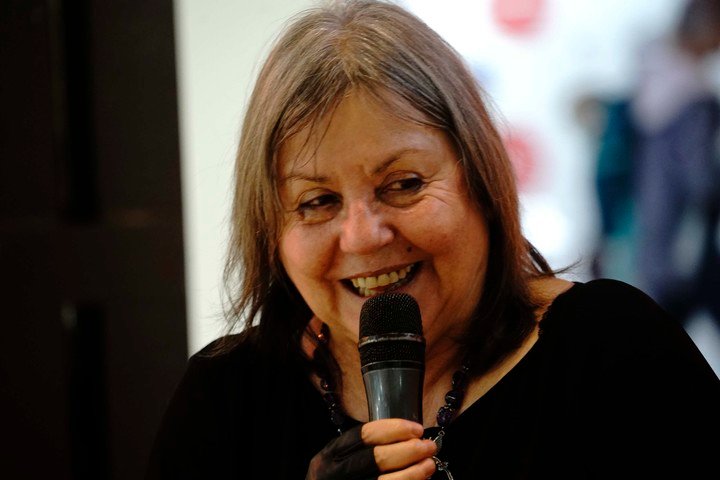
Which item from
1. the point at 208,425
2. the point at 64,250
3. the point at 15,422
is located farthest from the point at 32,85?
the point at 208,425

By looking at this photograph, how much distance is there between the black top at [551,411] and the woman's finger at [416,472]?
0.34m

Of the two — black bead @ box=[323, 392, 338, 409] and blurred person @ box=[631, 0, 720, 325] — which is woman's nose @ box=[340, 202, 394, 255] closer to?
black bead @ box=[323, 392, 338, 409]

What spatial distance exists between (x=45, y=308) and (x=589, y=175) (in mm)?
1432

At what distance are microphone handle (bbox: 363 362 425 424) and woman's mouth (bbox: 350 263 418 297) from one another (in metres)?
0.28

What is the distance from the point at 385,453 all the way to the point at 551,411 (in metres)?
0.41

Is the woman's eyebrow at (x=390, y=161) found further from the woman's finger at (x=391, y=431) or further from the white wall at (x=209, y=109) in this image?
the white wall at (x=209, y=109)

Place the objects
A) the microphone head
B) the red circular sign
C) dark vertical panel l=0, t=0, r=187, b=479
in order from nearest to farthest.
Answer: the microphone head, dark vertical panel l=0, t=0, r=187, b=479, the red circular sign

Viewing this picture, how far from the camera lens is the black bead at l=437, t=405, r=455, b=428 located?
1.59 meters

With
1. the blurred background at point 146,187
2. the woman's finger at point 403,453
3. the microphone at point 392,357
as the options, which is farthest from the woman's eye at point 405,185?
the blurred background at point 146,187

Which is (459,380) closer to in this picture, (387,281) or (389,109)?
(387,281)

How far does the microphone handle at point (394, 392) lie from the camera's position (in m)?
1.24

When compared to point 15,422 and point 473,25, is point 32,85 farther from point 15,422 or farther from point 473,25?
point 473,25

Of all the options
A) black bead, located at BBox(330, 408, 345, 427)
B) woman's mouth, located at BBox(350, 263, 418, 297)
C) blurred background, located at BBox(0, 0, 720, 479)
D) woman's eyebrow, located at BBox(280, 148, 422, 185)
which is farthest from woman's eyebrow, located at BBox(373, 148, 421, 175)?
blurred background, located at BBox(0, 0, 720, 479)

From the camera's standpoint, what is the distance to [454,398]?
5.28 ft
